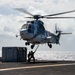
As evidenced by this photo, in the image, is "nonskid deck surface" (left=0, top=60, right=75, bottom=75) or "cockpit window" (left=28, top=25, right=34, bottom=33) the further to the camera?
"cockpit window" (left=28, top=25, right=34, bottom=33)

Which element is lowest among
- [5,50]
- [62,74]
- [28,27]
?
[62,74]

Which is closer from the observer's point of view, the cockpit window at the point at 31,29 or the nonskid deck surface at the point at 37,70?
the nonskid deck surface at the point at 37,70

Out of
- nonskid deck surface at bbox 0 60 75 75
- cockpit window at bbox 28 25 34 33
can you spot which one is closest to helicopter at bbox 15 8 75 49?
cockpit window at bbox 28 25 34 33

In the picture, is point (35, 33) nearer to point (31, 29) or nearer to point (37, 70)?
point (31, 29)

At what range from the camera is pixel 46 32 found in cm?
5753

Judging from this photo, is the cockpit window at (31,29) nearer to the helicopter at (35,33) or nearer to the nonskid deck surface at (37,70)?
the helicopter at (35,33)

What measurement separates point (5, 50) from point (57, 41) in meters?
14.9

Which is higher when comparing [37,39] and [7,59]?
[37,39]

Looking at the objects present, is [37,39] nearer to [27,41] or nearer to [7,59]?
[27,41]

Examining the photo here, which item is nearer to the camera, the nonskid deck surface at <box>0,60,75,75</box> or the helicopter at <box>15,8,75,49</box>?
the nonskid deck surface at <box>0,60,75,75</box>

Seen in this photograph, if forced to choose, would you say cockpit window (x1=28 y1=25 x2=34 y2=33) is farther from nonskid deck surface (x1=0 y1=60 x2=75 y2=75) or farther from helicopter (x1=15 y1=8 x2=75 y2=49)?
nonskid deck surface (x1=0 y1=60 x2=75 y2=75)

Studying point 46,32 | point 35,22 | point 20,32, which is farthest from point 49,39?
point 20,32

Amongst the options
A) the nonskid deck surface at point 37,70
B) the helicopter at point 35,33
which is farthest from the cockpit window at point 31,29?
the nonskid deck surface at point 37,70

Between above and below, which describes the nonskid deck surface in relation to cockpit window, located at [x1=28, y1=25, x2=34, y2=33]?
below
